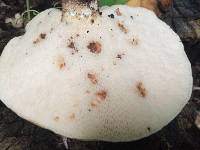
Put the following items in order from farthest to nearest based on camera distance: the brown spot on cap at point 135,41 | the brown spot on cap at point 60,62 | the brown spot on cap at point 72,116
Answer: the brown spot on cap at point 135,41
the brown spot on cap at point 60,62
the brown spot on cap at point 72,116

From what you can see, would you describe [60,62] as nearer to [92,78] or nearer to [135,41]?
[92,78]

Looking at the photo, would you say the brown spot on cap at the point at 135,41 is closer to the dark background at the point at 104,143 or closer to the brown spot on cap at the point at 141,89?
the brown spot on cap at the point at 141,89

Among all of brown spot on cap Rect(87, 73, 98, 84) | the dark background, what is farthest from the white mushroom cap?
the dark background

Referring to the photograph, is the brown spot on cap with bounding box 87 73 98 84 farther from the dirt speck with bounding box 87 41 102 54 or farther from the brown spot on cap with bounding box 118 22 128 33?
the brown spot on cap with bounding box 118 22 128 33

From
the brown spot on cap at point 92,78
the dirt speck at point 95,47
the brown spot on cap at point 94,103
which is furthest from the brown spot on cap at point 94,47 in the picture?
the brown spot on cap at point 94,103

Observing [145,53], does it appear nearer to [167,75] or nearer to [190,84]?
[167,75]

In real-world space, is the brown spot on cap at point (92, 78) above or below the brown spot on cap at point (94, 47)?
below

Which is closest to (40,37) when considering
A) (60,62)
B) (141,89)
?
(60,62)
